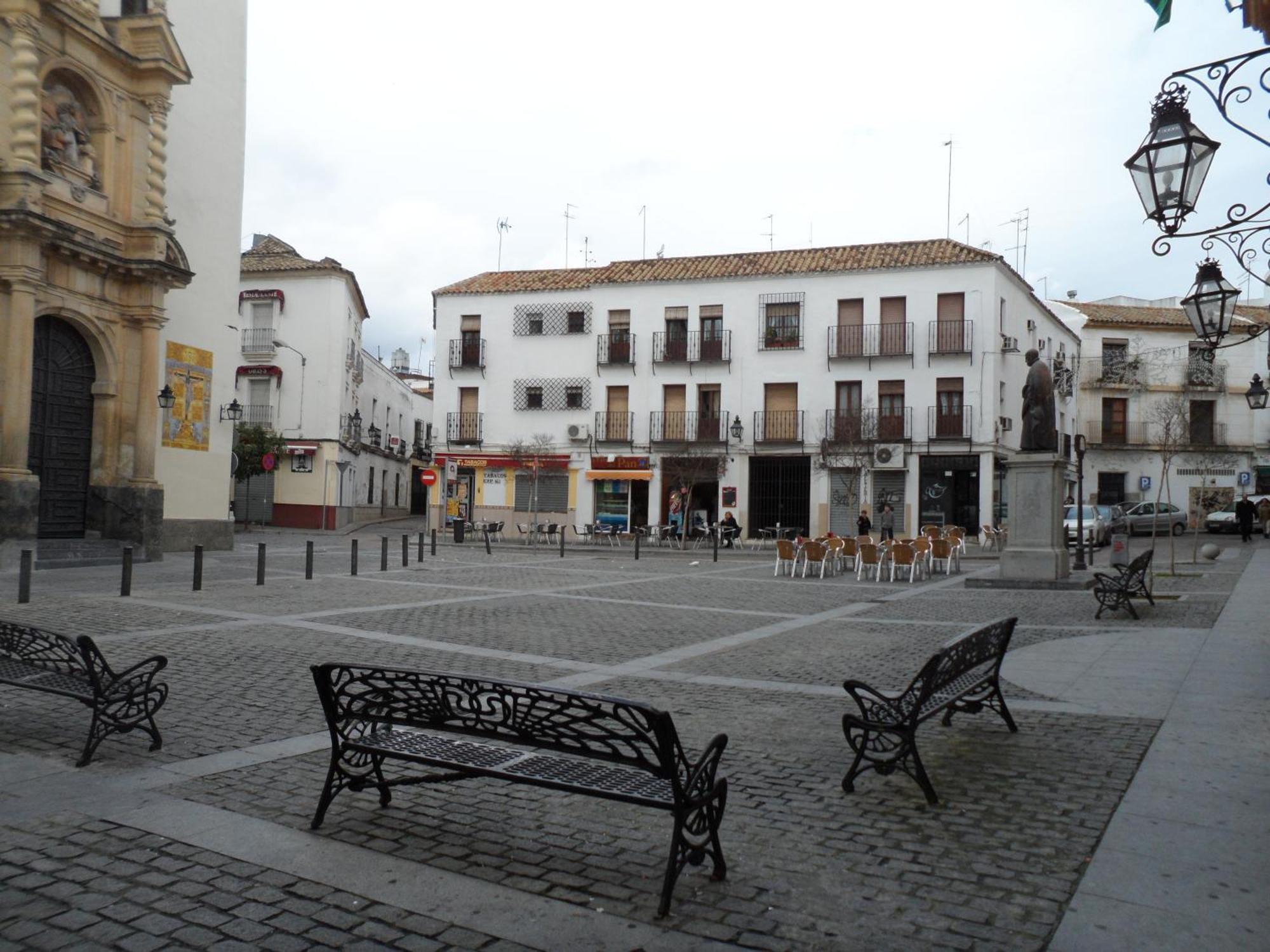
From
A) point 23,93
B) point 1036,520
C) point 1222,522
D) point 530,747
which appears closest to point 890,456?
point 1222,522

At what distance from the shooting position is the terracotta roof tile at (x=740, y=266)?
3281cm

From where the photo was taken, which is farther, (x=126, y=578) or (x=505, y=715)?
(x=126, y=578)

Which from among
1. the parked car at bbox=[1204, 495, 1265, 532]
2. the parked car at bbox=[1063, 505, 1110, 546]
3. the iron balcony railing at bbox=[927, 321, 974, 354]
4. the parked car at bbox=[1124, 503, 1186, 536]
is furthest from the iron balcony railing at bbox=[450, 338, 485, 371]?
the parked car at bbox=[1204, 495, 1265, 532]

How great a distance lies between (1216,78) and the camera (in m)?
5.93

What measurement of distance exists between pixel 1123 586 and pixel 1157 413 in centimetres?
3452

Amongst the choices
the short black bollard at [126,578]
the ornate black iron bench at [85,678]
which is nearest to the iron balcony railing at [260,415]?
the short black bollard at [126,578]

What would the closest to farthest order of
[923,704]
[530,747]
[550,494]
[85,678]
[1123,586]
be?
[530,747], [923,704], [85,678], [1123,586], [550,494]

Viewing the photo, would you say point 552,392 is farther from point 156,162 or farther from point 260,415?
point 156,162

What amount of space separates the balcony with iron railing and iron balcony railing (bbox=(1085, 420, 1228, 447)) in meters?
36.1

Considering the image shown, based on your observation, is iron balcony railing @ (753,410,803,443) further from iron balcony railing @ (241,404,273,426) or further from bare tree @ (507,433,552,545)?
iron balcony railing @ (241,404,273,426)

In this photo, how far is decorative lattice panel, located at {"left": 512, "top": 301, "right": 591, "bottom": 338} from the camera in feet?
121

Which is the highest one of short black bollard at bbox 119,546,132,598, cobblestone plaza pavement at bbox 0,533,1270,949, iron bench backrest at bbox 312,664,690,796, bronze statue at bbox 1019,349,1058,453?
bronze statue at bbox 1019,349,1058,453

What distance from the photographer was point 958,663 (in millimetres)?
5113

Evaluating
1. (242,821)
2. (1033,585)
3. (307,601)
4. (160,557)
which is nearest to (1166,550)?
(1033,585)
